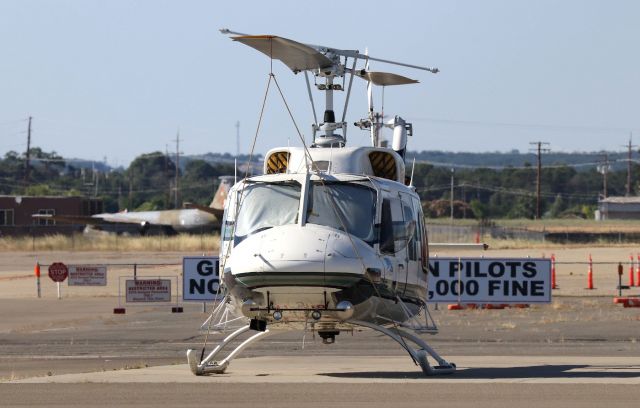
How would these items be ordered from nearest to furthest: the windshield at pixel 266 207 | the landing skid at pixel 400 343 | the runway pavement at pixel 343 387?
the runway pavement at pixel 343 387, the windshield at pixel 266 207, the landing skid at pixel 400 343

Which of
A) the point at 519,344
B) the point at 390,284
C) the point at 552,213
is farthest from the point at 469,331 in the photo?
the point at 552,213

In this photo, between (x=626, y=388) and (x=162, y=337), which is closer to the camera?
(x=626, y=388)

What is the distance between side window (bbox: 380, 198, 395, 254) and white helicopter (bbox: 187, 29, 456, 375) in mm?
14

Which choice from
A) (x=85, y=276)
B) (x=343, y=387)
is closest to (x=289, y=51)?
(x=343, y=387)

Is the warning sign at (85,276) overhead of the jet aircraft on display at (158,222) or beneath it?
beneath

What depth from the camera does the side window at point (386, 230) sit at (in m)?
15.6

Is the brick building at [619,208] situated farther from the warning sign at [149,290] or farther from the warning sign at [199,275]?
the warning sign at [199,275]

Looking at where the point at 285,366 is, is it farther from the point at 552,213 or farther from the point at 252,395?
the point at 552,213

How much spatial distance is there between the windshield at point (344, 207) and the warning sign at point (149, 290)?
1928 centimetres

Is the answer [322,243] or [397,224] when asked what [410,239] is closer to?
[397,224]

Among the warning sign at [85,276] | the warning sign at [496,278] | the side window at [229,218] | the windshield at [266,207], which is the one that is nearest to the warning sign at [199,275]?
the warning sign at [496,278]

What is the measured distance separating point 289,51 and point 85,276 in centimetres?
2274

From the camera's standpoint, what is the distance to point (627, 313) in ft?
103

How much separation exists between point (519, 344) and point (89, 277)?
57.2 ft
